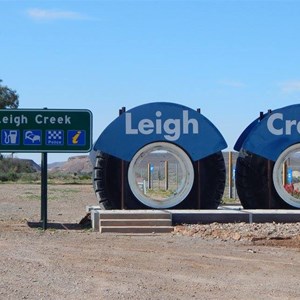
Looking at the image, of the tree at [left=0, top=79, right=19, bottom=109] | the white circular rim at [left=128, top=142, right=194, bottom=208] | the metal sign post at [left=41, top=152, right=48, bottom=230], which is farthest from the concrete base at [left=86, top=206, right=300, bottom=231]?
the tree at [left=0, top=79, right=19, bottom=109]

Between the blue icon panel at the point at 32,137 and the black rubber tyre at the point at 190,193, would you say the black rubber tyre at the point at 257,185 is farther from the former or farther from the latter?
the blue icon panel at the point at 32,137

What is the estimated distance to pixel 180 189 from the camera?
20.8 metres

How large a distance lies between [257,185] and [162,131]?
2783mm

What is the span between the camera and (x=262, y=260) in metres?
13.6

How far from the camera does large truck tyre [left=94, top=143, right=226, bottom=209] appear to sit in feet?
66.9

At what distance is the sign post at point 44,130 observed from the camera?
19062 millimetres

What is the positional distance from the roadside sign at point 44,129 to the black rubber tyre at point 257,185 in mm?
4305

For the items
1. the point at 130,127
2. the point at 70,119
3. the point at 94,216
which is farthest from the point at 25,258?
the point at 130,127

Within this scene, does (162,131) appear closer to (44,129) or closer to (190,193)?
(190,193)

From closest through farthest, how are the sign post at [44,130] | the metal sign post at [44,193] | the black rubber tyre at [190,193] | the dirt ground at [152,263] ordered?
1. the dirt ground at [152,263]
2. the metal sign post at [44,193]
3. the sign post at [44,130]
4. the black rubber tyre at [190,193]

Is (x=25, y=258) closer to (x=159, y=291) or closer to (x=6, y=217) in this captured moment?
(x=159, y=291)

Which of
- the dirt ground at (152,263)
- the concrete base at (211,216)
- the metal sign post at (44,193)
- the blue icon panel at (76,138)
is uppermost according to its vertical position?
the blue icon panel at (76,138)

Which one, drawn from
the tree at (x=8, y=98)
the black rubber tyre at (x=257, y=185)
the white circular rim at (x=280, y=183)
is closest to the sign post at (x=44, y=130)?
the black rubber tyre at (x=257, y=185)

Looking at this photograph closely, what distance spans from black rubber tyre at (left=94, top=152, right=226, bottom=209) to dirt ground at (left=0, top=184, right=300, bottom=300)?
4.33 ft
